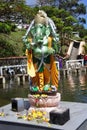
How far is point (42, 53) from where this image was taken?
8.52 metres

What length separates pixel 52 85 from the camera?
8.51 m

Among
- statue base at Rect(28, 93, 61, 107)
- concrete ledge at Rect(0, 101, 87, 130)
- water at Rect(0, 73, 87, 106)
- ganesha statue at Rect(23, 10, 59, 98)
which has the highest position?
ganesha statue at Rect(23, 10, 59, 98)

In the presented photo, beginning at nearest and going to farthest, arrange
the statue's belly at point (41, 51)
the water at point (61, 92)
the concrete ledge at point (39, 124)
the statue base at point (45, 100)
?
the concrete ledge at point (39, 124) → the statue base at point (45, 100) → the statue's belly at point (41, 51) → the water at point (61, 92)

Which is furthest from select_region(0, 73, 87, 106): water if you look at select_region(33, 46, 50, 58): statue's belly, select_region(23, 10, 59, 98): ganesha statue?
select_region(33, 46, 50, 58): statue's belly

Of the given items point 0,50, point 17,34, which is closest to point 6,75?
point 0,50

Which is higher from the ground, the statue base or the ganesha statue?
the ganesha statue

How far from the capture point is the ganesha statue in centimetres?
855

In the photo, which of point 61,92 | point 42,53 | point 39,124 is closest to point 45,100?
point 39,124

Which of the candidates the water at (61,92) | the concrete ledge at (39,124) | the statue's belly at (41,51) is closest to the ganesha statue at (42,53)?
the statue's belly at (41,51)

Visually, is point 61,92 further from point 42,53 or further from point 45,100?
point 45,100

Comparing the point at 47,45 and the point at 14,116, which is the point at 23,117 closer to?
the point at 14,116

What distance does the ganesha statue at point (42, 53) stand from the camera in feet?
28.1

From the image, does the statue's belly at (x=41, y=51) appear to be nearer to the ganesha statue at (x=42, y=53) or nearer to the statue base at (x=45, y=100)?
the ganesha statue at (x=42, y=53)

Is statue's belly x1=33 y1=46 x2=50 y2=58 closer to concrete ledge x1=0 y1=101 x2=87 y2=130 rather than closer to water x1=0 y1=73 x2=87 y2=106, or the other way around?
concrete ledge x1=0 y1=101 x2=87 y2=130
